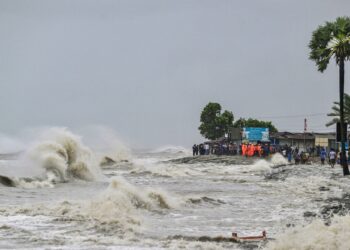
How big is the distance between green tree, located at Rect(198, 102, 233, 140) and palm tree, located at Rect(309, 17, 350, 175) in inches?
2196

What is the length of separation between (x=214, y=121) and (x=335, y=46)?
58.1 metres

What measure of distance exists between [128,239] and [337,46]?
18.6 metres

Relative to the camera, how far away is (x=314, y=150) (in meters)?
52.2

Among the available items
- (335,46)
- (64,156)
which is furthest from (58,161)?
(335,46)

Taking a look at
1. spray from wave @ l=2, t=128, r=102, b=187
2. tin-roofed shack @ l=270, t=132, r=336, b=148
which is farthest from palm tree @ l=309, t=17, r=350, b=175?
tin-roofed shack @ l=270, t=132, r=336, b=148

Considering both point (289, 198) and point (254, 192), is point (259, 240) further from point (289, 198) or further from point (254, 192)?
point (254, 192)

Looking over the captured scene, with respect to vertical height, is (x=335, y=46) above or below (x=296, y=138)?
above

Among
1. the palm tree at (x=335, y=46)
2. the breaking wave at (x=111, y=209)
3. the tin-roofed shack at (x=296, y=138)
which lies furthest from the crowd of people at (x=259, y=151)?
the breaking wave at (x=111, y=209)

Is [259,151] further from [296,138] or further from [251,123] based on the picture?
[251,123]

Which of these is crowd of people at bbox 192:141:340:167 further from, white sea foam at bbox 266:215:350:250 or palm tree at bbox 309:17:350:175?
white sea foam at bbox 266:215:350:250

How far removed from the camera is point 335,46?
25.3m

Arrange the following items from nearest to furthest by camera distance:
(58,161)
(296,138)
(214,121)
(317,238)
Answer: (317,238) < (58,161) < (296,138) < (214,121)

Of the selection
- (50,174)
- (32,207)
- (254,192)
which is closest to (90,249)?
(32,207)

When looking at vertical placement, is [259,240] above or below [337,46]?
below
